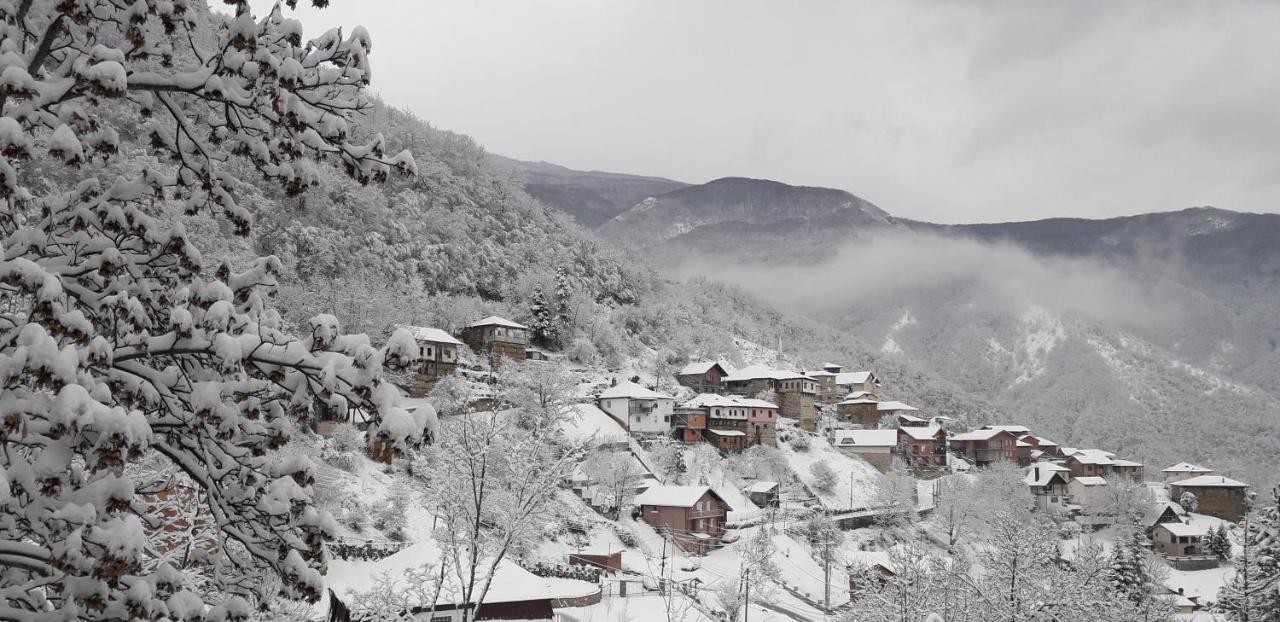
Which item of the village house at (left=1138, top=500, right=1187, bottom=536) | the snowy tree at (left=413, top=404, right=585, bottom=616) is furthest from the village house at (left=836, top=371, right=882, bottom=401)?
the snowy tree at (left=413, top=404, right=585, bottom=616)

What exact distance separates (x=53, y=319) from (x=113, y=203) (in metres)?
1.24

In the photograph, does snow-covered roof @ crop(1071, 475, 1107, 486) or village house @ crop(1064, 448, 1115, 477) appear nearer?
snow-covered roof @ crop(1071, 475, 1107, 486)

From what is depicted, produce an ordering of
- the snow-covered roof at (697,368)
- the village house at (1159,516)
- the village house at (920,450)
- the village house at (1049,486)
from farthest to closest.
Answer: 1. the snow-covered roof at (697,368)
2. the village house at (920,450)
3. the village house at (1049,486)
4. the village house at (1159,516)

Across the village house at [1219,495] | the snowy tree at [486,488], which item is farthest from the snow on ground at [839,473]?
the snowy tree at [486,488]

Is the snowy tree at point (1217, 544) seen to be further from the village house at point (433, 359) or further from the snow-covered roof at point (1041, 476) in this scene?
the village house at point (433, 359)

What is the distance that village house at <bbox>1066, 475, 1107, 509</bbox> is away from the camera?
255 feet

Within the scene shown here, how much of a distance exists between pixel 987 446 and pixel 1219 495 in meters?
22.8

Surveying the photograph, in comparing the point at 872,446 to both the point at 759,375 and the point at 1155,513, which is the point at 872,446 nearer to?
the point at 759,375

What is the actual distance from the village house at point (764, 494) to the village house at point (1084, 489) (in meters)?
38.5

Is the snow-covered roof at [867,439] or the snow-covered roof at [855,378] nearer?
the snow-covered roof at [867,439]

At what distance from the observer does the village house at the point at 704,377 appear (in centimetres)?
7794

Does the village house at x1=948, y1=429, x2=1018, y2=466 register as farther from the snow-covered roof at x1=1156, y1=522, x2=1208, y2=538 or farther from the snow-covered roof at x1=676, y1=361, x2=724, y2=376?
the snow-covered roof at x1=676, y1=361, x2=724, y2=376

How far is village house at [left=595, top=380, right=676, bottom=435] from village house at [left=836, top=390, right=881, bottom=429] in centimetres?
2922

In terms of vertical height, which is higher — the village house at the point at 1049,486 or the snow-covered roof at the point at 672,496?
the snow-covered roof at the point at 672,496
